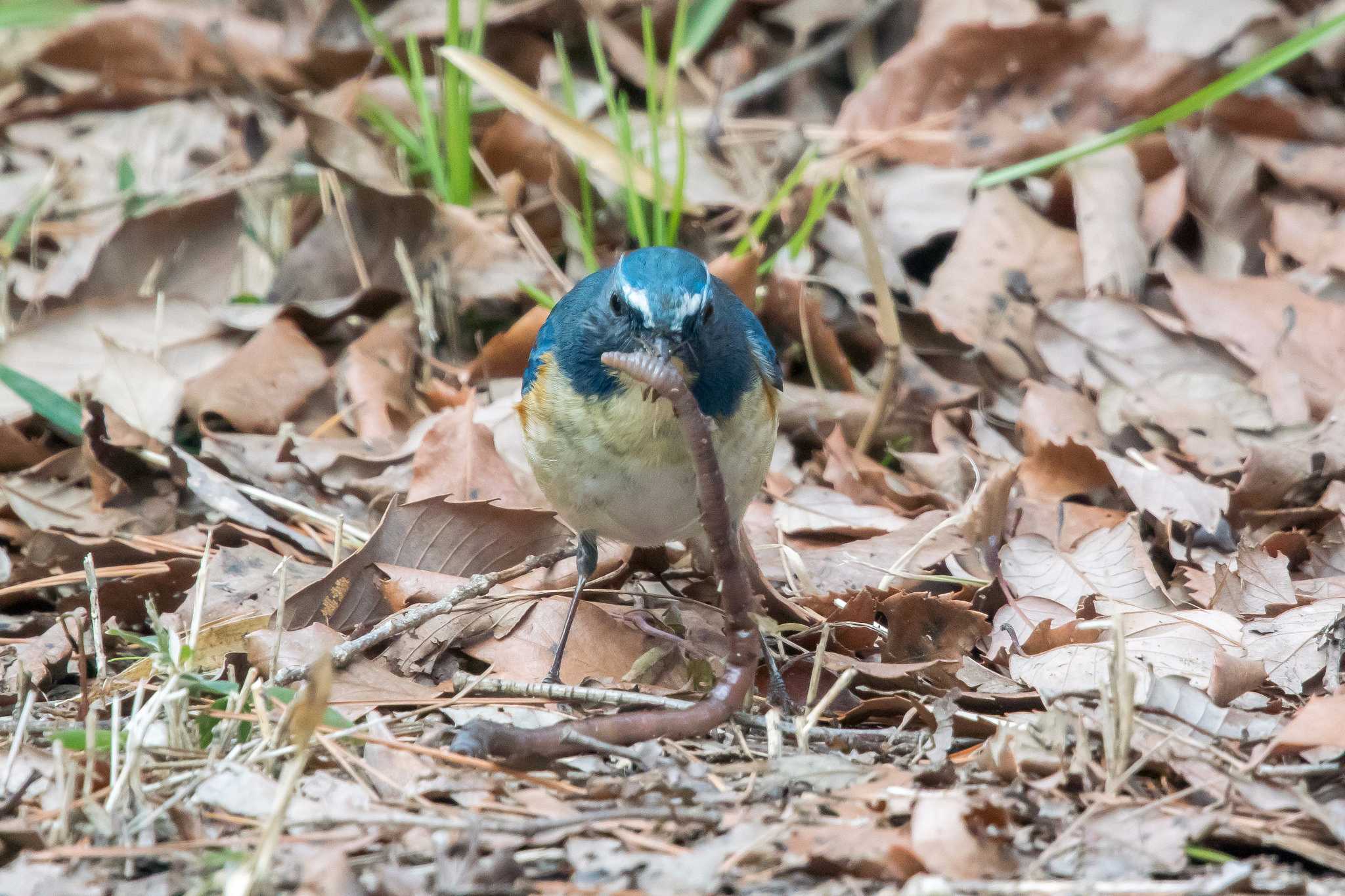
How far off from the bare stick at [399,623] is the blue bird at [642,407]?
32 centimetres

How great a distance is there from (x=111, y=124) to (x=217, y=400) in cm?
303

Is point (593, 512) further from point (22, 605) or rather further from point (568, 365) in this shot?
point (22, 605)

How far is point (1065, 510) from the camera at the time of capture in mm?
5461

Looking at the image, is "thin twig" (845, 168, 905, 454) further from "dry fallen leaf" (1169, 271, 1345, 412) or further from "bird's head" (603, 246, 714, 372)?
"bird's head" (603, 246, 714, 372)

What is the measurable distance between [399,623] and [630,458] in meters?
0.87

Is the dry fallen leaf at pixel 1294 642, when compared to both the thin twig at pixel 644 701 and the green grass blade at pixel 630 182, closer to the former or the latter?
the thin twig at pixel 644 701

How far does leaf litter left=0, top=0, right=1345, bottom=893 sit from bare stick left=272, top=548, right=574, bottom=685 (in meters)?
0.03

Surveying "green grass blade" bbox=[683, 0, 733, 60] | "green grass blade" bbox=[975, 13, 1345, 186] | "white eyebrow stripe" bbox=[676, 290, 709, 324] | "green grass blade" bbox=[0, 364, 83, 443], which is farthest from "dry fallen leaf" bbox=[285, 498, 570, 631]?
"green grass blade" bbox=[683, 0, 733, 60]

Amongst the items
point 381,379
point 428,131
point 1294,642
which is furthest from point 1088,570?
point 428,131

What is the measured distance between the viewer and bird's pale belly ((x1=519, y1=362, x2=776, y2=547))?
14.1 ft

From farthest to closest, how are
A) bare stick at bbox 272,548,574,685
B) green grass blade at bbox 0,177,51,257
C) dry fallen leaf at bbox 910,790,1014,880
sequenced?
green grass blade at bbox 0,177,51,257, bare stick at bbox 272,548,574,685, dry fallen leaf at bbox 910,790,1014,880

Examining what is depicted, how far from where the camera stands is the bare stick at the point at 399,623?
397 centimetres

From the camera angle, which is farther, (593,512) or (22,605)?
(22,605)

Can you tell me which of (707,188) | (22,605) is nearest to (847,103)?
(707,188)
